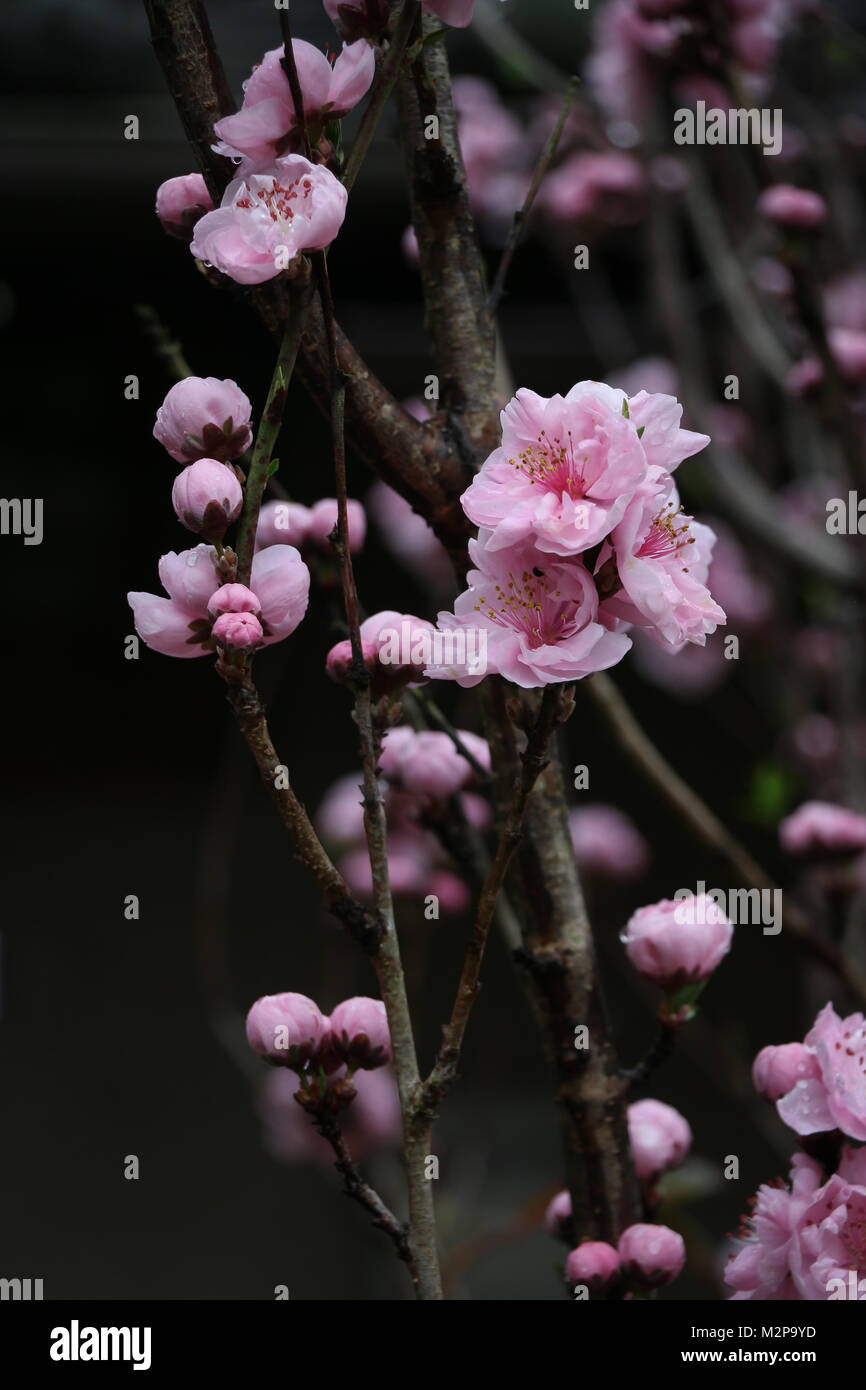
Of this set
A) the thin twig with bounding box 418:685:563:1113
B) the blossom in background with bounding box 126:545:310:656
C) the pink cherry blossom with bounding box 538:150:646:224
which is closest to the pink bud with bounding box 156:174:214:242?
the blossom in background with bounding box 126:545:310:656

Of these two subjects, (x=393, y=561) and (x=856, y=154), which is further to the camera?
(x=393, y=561)

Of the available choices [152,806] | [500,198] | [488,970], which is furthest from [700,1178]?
[500,198]

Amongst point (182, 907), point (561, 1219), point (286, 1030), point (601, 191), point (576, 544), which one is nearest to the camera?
point (576, 544)

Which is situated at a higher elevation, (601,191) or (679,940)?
(601,191)

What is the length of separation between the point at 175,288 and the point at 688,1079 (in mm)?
1709

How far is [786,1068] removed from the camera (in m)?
0.55

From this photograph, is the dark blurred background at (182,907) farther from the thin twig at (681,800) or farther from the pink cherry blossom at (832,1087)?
the pink cherry blossom at (832,1087)

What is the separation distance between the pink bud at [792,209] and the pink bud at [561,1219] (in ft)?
3.12

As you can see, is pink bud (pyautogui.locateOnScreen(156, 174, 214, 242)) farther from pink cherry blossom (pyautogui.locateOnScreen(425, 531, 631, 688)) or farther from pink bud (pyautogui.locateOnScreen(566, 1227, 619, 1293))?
pink bud (pyautogui.locateOnScreen(566, 1227, 619, 1293))

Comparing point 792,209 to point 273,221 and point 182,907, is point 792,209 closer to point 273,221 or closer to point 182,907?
point 273,221

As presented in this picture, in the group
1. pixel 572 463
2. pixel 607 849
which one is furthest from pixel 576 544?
pixel 607 849

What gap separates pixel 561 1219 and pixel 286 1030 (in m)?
0.26

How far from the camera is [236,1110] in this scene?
218cm

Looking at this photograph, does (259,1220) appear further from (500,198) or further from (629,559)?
(629,559)
